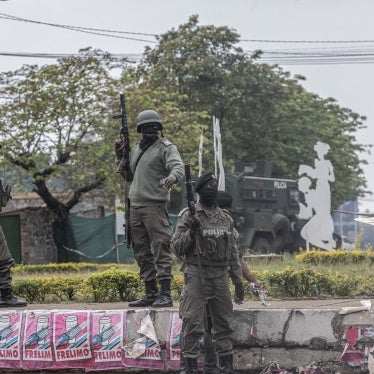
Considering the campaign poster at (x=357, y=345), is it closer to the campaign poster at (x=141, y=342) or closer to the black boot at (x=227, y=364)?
the black boot at (x=227, y=364)

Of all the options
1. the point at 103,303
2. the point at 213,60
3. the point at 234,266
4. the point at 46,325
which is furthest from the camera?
the point at 213,60

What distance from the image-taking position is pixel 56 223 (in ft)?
93.9

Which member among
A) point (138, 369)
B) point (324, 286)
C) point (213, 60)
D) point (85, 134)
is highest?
point (213, 60)

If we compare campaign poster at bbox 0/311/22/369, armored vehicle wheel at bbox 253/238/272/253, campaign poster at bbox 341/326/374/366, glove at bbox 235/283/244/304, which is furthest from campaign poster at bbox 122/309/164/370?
armored vehicle wheel at bbox 253/238/272/253

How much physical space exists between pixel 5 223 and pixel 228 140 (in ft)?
35.3

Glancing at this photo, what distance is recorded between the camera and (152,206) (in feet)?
27.2

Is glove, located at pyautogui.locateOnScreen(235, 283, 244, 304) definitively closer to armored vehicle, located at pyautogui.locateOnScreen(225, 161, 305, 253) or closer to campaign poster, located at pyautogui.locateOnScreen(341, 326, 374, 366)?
campaign poster, located at pyautogui.locateOnScreen(341, 326, 374, 366)

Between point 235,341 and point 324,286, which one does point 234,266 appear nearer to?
point 235,341

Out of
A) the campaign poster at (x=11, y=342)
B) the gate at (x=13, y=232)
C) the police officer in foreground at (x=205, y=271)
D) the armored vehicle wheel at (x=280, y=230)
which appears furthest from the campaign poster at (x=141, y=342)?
the gate at (x=13, y=232)

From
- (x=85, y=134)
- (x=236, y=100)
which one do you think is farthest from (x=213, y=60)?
(x=85, y=134)

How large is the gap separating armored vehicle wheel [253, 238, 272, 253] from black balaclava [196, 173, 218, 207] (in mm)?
18575

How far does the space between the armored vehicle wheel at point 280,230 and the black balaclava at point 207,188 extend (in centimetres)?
1963

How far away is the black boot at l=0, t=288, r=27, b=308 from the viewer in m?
9.05

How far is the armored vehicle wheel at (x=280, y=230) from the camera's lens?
→ 1066 inches
